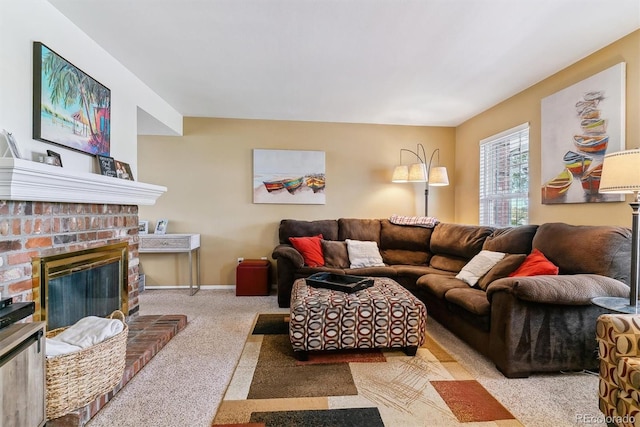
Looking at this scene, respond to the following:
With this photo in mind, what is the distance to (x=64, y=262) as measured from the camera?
76.5 inches

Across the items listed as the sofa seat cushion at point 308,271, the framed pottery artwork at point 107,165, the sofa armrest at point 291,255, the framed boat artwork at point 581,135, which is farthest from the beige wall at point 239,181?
the framed boat artwork at point 581,135

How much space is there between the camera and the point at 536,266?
88.5 inches

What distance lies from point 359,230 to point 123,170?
2.76 m

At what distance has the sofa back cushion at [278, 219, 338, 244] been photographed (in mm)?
3924

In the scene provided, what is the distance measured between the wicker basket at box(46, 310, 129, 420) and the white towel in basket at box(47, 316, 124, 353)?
0.17 ft

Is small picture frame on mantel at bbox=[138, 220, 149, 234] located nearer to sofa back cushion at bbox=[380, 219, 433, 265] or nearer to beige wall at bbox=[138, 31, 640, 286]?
beige wall at bbox=[138, 31, 640, 286]

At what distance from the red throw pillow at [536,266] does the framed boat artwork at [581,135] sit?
653 mm

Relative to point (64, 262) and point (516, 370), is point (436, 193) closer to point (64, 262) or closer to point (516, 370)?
point (516, 370)

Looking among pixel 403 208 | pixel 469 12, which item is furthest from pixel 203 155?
pixel 469 12

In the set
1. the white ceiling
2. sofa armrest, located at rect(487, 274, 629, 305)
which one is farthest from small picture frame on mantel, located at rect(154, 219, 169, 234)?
sofa armrest, located at rect(487, 274, 629, 305)

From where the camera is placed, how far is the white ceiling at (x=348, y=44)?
1885mm

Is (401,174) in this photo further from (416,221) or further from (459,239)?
(459,239)

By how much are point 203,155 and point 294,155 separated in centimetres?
129

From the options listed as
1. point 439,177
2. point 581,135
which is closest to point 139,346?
point 439,177
